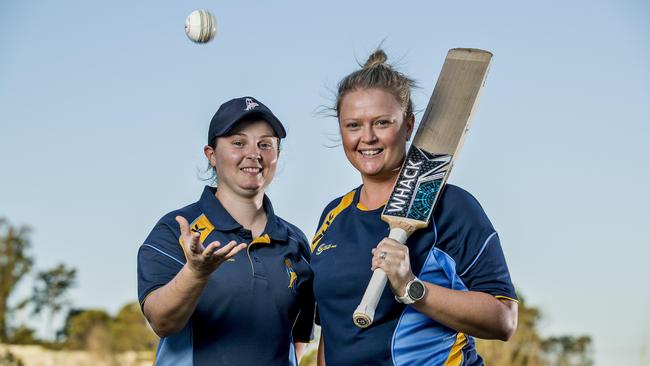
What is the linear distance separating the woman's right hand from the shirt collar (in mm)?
573

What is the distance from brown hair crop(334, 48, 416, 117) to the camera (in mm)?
3762

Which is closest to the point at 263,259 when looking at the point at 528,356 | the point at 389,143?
the point at 389,143

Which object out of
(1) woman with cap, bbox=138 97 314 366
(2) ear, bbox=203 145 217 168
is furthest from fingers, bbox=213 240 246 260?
(2) ear, bbox=203 145 217 168

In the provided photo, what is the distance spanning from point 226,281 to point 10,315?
1336 cm

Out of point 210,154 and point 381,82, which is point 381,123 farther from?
point 210,154

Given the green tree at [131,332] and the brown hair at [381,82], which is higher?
the brown hair at [381,82]

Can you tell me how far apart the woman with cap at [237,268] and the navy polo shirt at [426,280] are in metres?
0.44

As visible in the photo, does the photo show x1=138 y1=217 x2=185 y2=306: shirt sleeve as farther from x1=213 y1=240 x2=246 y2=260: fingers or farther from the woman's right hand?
x1=213 y1=240 x2=246 y2=260: fingers

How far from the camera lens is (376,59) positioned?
3916 mm

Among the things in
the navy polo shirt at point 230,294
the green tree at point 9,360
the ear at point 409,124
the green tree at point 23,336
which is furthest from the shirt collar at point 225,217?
the green tree at point 23,336

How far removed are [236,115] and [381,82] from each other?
72 cm

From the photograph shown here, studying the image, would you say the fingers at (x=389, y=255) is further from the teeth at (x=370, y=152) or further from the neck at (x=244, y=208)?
the neck at (x=244, y=208)

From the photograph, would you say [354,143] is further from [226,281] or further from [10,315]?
[10,315]

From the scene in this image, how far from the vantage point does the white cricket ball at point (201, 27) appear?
604 cm
